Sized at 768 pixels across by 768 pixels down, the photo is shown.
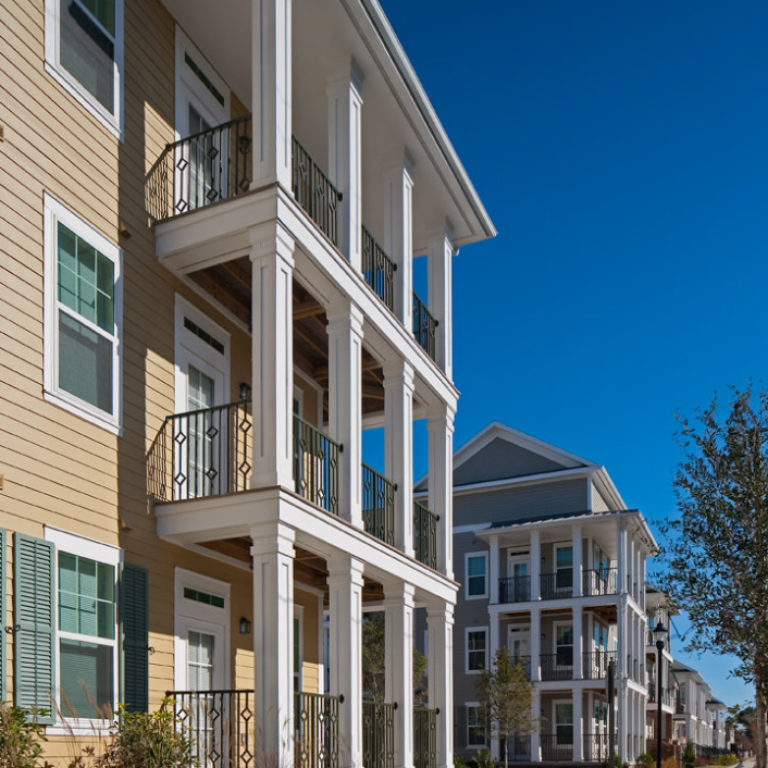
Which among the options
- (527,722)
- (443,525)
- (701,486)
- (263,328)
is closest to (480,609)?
(527,722)

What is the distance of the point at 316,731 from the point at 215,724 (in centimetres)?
123

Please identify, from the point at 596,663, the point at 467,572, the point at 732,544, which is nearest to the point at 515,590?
the point at 467,572

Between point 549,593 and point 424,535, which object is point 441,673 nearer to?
point 424,535

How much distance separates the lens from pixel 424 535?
1853 cm

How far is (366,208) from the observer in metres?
19.6

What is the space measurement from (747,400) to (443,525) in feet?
27.2

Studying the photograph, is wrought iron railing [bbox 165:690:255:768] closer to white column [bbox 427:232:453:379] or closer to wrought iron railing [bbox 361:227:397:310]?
wrought iron railing [bbox 361:227:397:310]

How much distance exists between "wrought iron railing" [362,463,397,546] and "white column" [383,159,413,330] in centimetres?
256

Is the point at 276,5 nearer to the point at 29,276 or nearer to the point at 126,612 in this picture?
the point at 29,276

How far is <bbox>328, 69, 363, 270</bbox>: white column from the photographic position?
1495cm

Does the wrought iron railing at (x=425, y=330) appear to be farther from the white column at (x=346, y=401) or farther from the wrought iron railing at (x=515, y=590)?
the wrought iron railing at (x=515, y=590)

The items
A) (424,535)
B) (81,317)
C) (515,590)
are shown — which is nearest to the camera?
(81,317)

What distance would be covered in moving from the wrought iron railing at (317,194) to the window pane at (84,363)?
367 cm

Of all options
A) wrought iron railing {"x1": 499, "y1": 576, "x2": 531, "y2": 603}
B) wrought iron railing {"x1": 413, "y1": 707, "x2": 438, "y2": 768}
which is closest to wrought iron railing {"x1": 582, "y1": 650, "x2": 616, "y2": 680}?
wrought iron railing {"x1": 499, "y1": 576, "x2": 531, "y2": 603}
